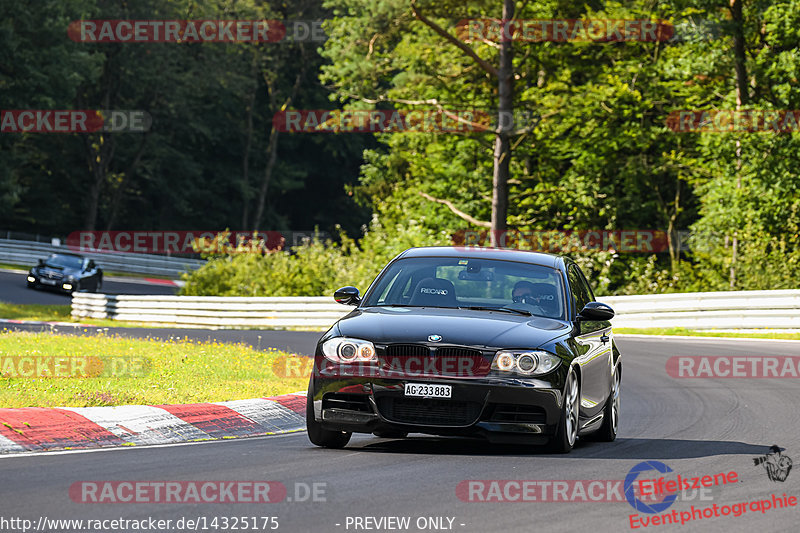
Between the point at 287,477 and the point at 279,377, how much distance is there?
745cm

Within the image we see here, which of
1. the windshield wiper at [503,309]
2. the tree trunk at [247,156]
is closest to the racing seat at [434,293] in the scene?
the windshield wiper at [503,309]

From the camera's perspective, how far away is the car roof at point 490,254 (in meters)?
10.6

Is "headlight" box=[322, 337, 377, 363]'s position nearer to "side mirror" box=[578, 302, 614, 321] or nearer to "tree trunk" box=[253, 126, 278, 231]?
"side mirror" box=[578, 302, 614, 321]

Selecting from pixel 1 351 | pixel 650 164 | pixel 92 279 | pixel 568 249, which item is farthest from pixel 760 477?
pixel 92 279

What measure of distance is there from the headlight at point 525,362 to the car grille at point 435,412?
34cm

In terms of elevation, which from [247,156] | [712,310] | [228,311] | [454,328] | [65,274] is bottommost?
[228,311]

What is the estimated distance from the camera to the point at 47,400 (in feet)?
36.9

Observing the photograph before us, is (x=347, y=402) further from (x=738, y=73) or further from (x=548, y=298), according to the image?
(x=738, y=73)

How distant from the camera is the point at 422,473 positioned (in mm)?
8156

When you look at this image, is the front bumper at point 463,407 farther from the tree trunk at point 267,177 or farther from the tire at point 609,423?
the tree trunk at point 267,177

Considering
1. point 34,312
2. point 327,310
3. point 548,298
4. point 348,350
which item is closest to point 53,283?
point 34,312

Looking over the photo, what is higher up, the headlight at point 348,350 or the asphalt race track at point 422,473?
the headlight at point 348,350

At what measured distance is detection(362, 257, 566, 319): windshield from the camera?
10.2 metres

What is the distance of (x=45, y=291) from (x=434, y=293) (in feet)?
127
